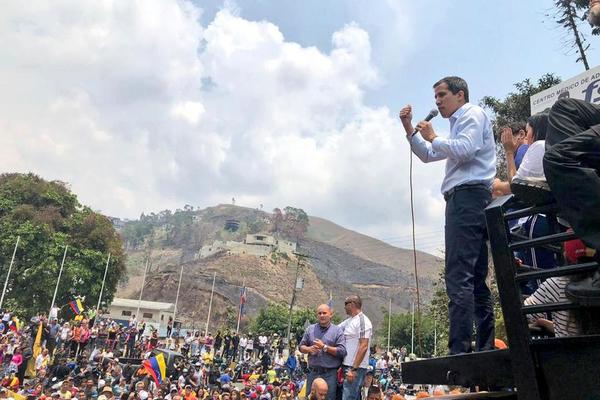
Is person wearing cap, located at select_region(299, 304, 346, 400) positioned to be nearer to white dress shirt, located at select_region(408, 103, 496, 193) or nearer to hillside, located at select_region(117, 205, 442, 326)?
white dress shirt, located at select_region(408, 103, 496, 193)

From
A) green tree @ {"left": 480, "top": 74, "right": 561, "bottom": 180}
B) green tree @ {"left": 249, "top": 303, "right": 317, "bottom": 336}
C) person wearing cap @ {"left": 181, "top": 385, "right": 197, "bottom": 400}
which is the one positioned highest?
green tree @ {"left": 480, "top": 74, "right": 561, "bottom": 180}

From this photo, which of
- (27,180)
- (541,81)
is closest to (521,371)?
(541,81)

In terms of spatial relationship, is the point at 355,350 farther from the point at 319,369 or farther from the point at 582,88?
the point at 582,88

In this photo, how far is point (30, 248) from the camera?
144ft

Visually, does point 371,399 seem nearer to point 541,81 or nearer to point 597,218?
point 597,218

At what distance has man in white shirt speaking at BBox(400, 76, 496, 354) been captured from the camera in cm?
309

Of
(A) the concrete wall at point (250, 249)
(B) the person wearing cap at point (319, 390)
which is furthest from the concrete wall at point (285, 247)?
(B) the person wearing cap at point (319, 390)

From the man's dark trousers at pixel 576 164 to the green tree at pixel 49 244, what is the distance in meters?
47.9

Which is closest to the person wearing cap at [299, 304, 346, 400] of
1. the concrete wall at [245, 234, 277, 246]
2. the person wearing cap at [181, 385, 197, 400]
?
the person wearing cap at [181, 385, 197, 400]

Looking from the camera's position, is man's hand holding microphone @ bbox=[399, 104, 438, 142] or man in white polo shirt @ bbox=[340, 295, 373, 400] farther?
man in white polo shirt @ bbox=[340, 295, 373, 400]

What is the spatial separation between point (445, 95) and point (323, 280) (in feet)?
433

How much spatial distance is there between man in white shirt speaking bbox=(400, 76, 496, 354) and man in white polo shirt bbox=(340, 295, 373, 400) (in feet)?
6.54

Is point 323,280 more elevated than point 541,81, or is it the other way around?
point 323,280

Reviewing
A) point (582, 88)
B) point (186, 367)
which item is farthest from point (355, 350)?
point (186, 367)
